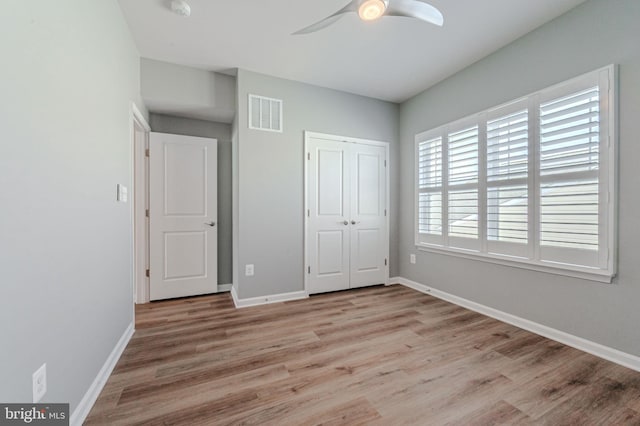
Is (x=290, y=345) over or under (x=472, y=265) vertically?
under

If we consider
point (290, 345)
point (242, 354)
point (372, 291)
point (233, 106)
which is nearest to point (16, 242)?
point (242, 354)

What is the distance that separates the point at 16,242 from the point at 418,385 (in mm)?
2095

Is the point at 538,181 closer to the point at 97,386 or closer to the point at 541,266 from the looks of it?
the point at 541,266

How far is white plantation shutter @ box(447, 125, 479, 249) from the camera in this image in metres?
2.80

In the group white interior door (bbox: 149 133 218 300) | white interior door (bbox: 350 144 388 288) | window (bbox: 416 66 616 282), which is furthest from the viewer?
white interior door (bbox: 350 144 388 288)

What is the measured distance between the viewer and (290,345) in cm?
207

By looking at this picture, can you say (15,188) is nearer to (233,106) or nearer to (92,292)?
(92,292)

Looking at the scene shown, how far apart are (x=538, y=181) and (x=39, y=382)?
3429 mm

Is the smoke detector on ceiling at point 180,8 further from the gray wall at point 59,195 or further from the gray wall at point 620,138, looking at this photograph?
the gray wall at point 620,138

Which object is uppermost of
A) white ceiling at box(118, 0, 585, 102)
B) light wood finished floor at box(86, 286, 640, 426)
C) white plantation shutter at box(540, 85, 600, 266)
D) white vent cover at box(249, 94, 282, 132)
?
white ceiling at box(118, 0, 585, 102)

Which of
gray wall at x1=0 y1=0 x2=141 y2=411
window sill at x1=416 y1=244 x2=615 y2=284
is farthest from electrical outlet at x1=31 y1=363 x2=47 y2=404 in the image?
window sill at x1=416 y1=244 x2=615 y2=284

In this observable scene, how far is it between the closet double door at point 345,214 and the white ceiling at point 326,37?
885 millimetres

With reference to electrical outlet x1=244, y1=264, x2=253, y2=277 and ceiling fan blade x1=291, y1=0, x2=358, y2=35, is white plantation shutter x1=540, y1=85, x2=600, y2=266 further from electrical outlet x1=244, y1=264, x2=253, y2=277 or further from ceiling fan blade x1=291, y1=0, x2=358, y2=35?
electrical outlet x1=244, y1=264, x2=253, y2=277

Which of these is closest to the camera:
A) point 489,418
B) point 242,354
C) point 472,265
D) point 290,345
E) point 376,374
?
point 489,418
